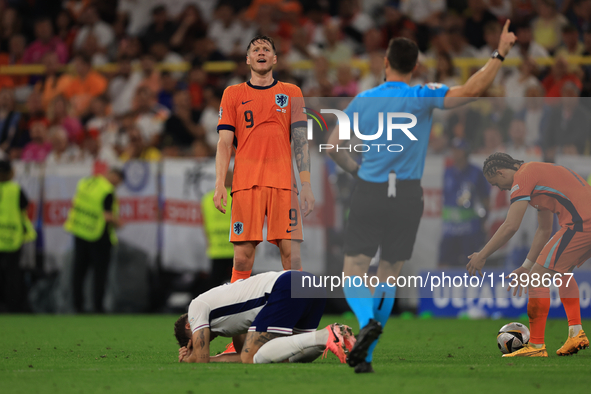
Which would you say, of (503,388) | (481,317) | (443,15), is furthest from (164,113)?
(503,388)

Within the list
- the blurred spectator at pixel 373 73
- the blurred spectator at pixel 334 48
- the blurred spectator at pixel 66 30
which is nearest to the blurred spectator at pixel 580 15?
the blurred spectator at pixel 373 73

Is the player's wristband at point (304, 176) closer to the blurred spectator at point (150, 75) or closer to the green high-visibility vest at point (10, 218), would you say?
the green high-visibility vest at point (10, 218)

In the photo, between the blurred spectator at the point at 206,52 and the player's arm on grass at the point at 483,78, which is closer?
the player's arm on grass at the point at 483,78

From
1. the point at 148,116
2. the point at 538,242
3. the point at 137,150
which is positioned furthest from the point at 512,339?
the point at 148,116

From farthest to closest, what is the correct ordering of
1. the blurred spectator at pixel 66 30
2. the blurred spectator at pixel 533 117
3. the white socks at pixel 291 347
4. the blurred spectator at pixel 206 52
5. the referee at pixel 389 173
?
1. the blurred spectator at pixel 66 30
2. the blurred spectator at pixel 206 52
3. the blurred spectator at pixel 533 117
4. the white socks at pixel 291 347
5. the referee at pixel 389 173

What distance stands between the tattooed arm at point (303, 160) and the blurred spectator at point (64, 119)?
8.36 meters

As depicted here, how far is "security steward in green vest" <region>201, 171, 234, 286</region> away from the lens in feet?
35.8

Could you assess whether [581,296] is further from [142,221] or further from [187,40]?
[187,40]

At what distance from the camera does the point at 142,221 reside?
11.9 metres

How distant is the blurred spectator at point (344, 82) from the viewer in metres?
12.2

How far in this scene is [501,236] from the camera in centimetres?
554

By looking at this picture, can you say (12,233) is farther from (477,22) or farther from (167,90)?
(477,22)

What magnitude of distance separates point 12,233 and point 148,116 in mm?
2950

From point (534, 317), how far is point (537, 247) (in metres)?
0.54
